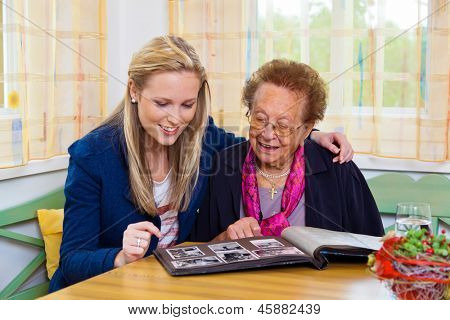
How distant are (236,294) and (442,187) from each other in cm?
148

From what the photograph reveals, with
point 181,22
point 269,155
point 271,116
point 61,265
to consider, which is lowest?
point 61,265

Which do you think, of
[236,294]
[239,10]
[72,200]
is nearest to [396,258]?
[236,294]

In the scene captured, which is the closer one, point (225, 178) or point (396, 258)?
point (396, 258)

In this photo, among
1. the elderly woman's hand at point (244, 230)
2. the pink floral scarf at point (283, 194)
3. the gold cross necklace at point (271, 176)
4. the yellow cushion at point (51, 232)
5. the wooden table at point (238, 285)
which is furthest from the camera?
the yellow cushion at point (51, 232)

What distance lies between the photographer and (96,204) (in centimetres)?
182

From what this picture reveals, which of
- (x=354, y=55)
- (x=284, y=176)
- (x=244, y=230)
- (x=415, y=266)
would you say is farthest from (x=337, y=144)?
(x=415, y=266)

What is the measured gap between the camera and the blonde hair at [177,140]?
1802 mm

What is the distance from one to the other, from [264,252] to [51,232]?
113cm

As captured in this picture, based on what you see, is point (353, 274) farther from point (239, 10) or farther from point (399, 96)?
point (239, 10)

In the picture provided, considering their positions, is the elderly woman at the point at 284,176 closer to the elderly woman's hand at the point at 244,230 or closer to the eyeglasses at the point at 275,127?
the eyeglasses at the point at 275,127

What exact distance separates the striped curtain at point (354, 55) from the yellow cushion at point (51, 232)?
0.85 meters

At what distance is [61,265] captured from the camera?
5.87 feet

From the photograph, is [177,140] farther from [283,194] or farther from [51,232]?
[51,232]

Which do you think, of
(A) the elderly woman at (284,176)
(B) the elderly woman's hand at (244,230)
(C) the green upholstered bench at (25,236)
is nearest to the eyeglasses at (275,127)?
(A) the elderly woman at (284,176)
